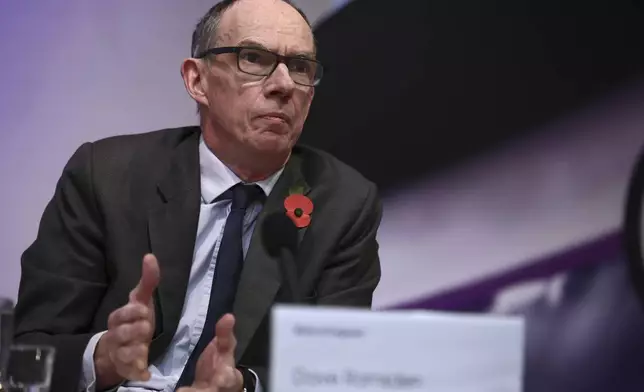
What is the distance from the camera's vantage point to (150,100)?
7.75ft

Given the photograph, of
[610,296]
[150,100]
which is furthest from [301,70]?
[610,296]

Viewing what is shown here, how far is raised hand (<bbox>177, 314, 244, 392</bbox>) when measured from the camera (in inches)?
49.6

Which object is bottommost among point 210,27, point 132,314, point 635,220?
point 635,220

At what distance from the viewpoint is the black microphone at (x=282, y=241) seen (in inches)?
49.3

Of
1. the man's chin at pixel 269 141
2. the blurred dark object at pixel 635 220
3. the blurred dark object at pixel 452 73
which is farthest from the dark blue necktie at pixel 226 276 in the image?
the blurred dark object at pixel 635 220

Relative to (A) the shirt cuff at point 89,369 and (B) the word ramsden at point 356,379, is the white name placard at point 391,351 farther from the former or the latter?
(A) the shirt cuff at point 89,369

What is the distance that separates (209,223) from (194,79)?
0.39 m

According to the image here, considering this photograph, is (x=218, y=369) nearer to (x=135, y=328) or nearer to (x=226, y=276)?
(x=135, y=328)

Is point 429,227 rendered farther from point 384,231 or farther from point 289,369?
point 289,369

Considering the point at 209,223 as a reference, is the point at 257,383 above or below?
below

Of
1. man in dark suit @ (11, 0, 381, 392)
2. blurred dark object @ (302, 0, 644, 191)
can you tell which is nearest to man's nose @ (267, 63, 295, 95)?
man in dark suit @ (11, 0, 381, 392)

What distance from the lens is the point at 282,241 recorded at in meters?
1.28

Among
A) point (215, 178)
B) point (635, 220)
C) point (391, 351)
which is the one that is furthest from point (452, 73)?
point (391, 351)

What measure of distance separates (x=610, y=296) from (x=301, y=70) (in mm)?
1331
